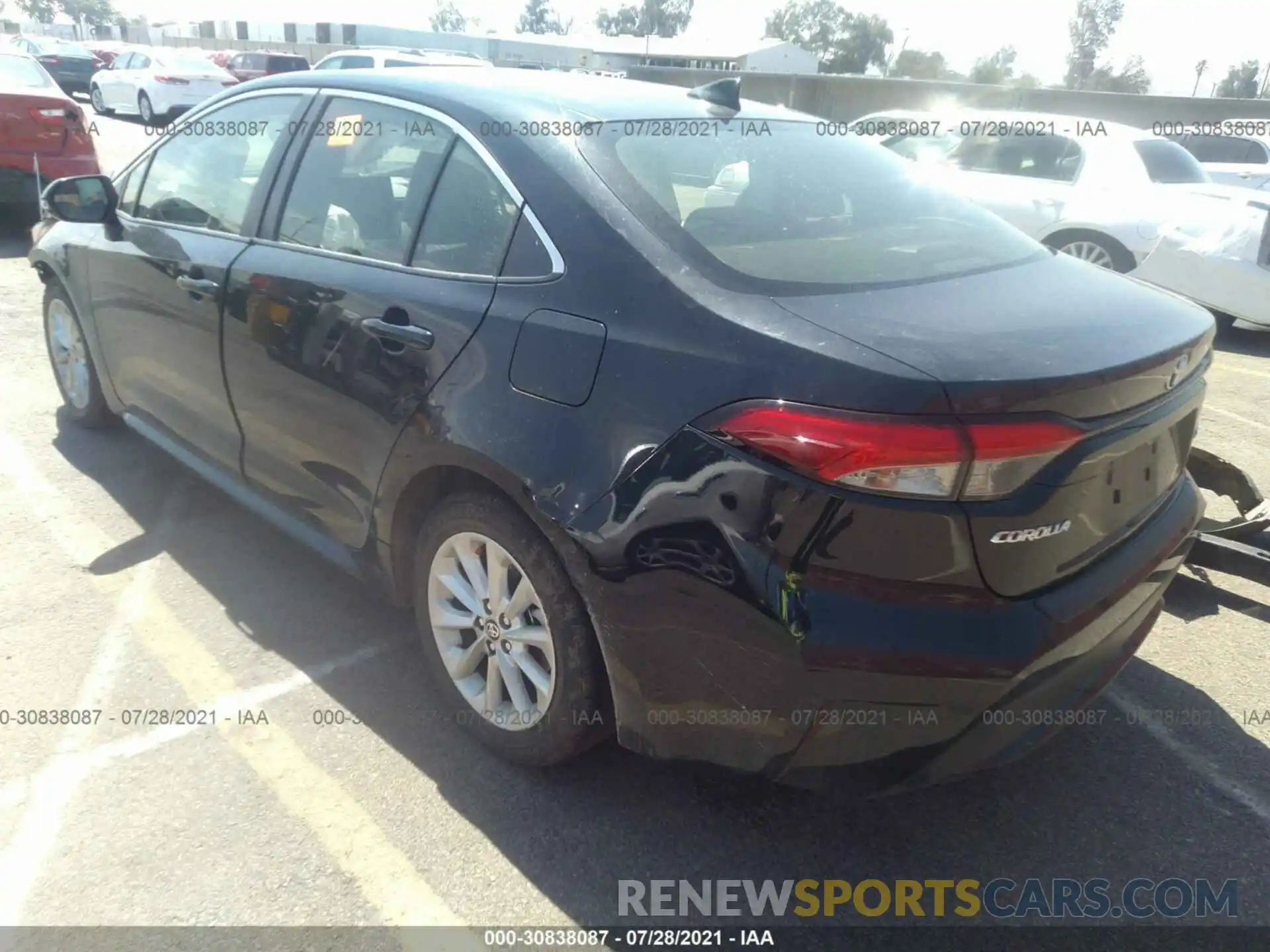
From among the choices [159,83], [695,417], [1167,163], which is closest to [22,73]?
[695,417]

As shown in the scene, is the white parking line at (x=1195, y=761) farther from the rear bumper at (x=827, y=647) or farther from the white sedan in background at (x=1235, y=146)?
the white sedan in background at (x=1235, y=146)

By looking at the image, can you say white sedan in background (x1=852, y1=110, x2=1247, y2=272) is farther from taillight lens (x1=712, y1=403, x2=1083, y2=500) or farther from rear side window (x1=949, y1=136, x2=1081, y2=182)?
taillight lens (x1=712, y1=403, x2=1083, y2=500)

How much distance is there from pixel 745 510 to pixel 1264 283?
6989 millimetres

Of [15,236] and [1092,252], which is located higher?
[1092,252]

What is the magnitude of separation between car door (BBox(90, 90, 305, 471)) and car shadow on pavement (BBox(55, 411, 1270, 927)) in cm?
112

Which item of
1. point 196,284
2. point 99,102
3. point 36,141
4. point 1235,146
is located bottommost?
point 99,102

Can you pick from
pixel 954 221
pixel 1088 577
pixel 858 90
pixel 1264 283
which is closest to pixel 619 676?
pixel 1088 577

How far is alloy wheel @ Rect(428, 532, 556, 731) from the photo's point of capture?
2.51 m

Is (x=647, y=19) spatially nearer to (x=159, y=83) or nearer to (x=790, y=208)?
(x=159, y=83)

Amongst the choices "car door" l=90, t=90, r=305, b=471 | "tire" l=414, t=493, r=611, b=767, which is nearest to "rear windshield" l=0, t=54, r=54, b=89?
"car door" l=90, t=90, r=305, b=471

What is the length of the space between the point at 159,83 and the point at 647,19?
96.3 metres

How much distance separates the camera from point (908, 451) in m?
1.85

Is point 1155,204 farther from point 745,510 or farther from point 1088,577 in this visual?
point 745,510

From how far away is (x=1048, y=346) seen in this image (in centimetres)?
203
